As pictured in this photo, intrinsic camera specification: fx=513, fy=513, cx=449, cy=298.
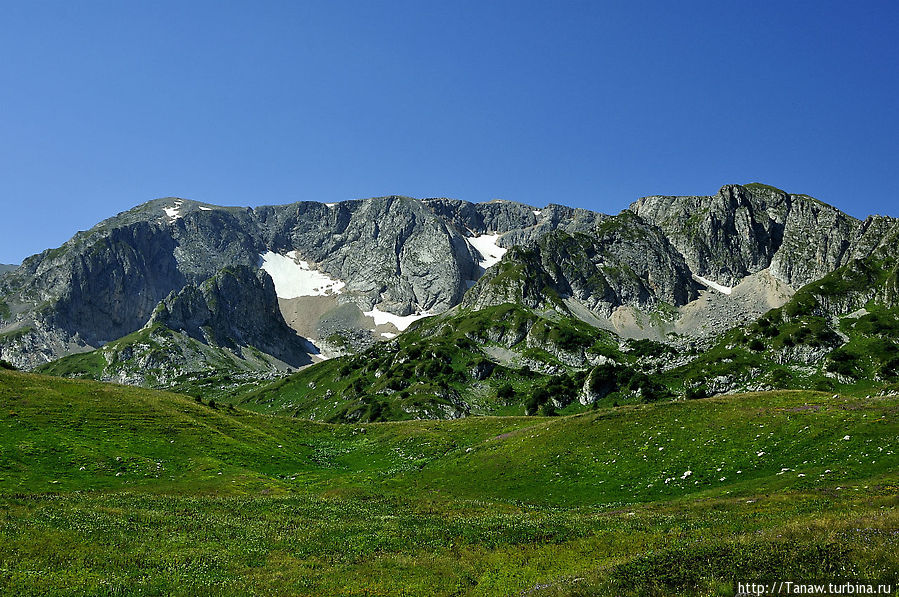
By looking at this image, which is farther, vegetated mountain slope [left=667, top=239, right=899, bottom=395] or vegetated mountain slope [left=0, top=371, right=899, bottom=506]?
vegetated mountain slope [left=667, top=239, right=899, bottom=395]

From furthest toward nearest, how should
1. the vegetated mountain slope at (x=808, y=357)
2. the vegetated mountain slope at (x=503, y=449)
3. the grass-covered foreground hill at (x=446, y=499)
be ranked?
the vegetated mountain slope at (x=808, y=357) → the vegetated mountain slope at (x=503, y=449) → the grass-covered foreground hill at (x=446, y=499)

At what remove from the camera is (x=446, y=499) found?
48.2 meters

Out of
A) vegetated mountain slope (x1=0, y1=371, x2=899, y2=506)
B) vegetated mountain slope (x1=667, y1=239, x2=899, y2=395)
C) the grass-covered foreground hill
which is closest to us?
the grass-covered foreground hill

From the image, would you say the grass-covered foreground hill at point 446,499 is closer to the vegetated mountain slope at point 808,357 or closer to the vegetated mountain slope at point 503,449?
the vegetated mountain slope at point 503,449

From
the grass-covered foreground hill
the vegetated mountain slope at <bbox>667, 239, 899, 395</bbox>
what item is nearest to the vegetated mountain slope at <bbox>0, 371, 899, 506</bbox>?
the grass-covered foreground hill

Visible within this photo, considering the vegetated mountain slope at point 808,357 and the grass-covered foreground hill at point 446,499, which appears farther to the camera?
the vegetated mountain slope at point 808,357

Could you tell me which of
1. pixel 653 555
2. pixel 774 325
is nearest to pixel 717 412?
pixel 653 555

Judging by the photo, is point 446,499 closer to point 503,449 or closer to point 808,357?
point 503,449

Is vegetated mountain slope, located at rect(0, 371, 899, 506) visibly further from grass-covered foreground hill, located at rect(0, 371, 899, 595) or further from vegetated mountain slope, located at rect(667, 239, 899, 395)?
vegetated mountain slope, located at rect(667, 239, 899, 395)

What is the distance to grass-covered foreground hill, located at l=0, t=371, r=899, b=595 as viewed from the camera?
20328 millimetres

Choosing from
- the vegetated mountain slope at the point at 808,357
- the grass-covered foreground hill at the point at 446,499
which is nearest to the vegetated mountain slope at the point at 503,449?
the grass-covered foreground hill at the point at 446,499

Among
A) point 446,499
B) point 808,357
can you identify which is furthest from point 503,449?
point 808,357

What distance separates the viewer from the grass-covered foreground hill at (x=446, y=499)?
2033 centimetres

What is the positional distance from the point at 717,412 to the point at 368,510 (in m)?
41.6
